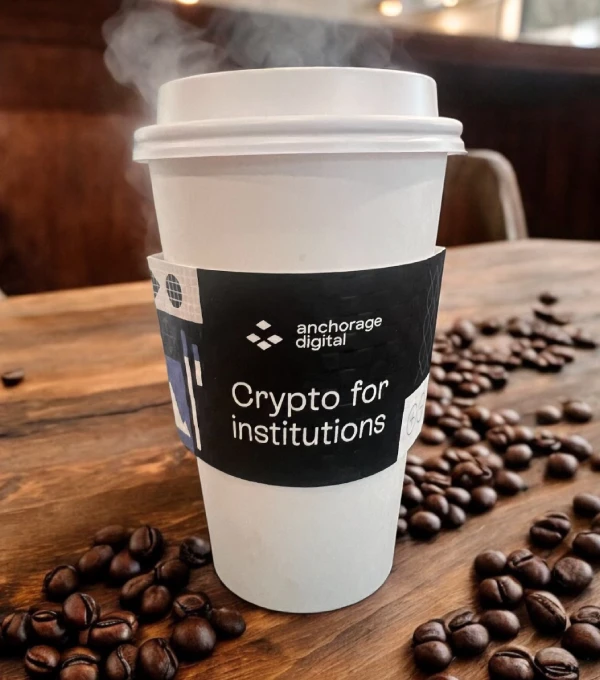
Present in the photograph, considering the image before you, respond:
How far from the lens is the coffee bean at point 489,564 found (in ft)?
2.03

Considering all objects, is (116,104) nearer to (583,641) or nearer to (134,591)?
(134,591)

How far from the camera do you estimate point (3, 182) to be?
2.25m

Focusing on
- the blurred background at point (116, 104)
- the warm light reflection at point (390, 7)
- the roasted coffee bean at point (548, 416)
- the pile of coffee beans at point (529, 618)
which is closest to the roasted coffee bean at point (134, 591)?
the pile of coffee beans at point (529, 618)

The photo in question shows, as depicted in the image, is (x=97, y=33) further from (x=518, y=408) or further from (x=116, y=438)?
(x=518, y=408)

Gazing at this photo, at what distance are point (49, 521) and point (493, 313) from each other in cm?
104

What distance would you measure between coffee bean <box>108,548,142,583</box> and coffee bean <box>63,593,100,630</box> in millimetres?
40

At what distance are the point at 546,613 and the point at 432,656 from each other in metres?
0.12

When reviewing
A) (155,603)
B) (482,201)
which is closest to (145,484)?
(155,603)

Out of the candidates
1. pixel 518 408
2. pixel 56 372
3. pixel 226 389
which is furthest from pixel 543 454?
pixel 56 372

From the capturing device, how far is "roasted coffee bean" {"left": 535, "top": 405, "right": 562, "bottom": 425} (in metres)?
0.95

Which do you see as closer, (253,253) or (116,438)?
(253,253)

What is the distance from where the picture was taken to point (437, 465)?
804 mm

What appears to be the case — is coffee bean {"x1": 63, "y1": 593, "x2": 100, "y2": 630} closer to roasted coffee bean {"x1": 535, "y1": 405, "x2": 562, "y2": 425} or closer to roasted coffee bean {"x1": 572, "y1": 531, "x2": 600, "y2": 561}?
roasted coffee bean {"x1": 572, "y1": 531, "x2": 600, "y2": 561}

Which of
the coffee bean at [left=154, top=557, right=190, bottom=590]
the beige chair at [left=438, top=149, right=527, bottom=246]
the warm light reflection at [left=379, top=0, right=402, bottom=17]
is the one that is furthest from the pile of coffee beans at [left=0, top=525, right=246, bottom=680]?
the warm light reflection at [left=379, top=0, right=402, bottom=17]
